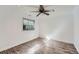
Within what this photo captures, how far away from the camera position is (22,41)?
181cm

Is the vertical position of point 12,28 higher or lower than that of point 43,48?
higher

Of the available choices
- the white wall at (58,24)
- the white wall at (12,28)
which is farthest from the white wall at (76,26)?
the white wall at (12,28)

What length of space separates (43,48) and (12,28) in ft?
2.13

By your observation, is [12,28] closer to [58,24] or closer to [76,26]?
[58,24]

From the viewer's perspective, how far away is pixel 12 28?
1.78 meters

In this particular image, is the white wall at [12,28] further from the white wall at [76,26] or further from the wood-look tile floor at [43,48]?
the white wall at [76,26]

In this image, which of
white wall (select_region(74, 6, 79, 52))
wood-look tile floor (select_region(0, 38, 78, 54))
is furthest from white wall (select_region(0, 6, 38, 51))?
white wall (select_region(74, 6, 79, 52))

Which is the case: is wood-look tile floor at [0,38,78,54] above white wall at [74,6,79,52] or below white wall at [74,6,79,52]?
below

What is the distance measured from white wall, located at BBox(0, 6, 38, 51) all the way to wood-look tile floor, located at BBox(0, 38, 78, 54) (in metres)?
0.09

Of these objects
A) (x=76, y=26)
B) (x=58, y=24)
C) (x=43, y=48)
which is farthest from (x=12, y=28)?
(x=76, y=26)

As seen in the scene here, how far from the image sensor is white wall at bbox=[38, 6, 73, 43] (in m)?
1.76

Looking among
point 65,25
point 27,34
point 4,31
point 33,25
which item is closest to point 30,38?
point 27,34

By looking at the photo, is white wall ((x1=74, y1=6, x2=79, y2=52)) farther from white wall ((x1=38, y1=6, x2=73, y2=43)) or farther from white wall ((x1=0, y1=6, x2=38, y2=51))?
white wall ((x1=0, y1=6, x2=38, y2=51))
